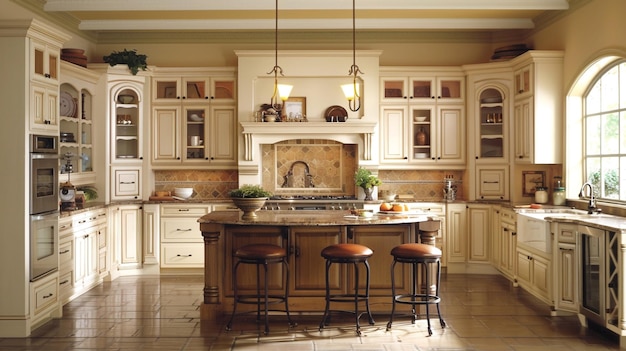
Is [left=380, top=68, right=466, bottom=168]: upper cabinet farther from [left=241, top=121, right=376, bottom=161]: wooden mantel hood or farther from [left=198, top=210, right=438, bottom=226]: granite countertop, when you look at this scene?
[left=198, top=210, right=438, bottom=226]: granite countertop

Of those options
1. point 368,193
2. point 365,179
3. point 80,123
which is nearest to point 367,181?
point 365,179

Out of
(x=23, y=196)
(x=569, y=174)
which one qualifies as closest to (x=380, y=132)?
(x=569, y=174)

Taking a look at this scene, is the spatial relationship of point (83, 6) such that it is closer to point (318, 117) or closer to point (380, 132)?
point (318, 117)

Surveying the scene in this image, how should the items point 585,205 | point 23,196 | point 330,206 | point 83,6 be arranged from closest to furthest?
point 23,196
point 585,205
point 83,6
point 330,206

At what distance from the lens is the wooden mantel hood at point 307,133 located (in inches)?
352

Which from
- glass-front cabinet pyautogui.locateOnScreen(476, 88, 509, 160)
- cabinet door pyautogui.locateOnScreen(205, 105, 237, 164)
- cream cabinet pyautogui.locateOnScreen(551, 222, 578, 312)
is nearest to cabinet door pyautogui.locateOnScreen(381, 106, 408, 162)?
glass-front cabinet pyautogui.locateOnScreen(476, 88, 509, 160)

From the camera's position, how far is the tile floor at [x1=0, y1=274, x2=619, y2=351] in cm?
549

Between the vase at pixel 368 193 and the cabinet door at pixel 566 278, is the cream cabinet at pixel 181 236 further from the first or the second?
the cabinet door at pixel 566 278

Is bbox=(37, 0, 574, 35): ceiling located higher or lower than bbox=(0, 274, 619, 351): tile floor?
higher

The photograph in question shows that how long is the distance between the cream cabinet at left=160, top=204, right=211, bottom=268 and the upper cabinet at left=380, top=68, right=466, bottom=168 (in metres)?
2.65

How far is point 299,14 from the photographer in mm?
8570

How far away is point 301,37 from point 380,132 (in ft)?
5.67

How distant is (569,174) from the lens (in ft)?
25.8

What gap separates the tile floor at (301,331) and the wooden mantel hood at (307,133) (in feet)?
7.97
